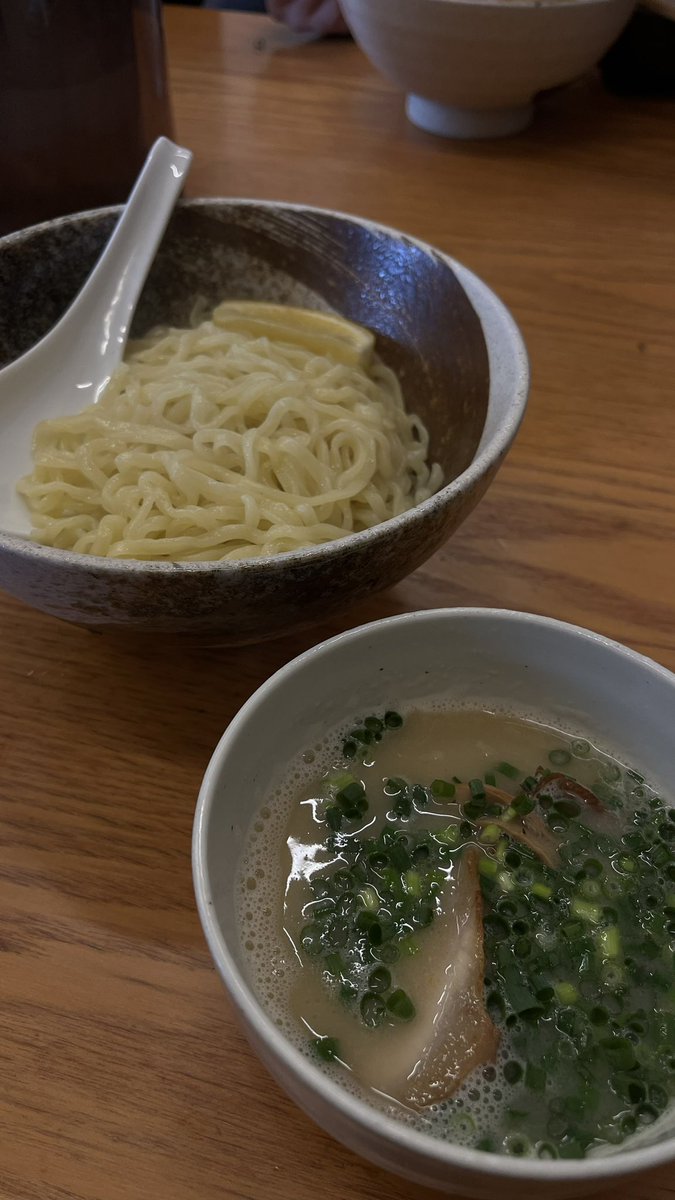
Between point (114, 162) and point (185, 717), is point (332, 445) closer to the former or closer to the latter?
point (185, 717)

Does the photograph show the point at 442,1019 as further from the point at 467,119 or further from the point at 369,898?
the point at 467,119

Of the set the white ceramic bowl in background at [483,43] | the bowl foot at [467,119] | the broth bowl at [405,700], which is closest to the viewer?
the broth bowl at [405,700]

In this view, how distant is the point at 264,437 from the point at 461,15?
46.6 inches

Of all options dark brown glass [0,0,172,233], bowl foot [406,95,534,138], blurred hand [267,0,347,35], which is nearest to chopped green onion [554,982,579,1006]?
dark brown glass [0,0,172,233]

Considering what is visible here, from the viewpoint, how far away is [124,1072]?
27.9 inches

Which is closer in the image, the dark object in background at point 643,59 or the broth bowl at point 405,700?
the broth bowl at point 405,700

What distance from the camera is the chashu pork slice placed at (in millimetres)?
613

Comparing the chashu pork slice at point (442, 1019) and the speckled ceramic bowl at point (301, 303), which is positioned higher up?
the speckled ceramic bowl at point (301, 303)

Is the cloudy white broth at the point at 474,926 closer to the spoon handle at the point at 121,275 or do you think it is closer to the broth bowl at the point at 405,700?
the broth bowl at the point at 405,700

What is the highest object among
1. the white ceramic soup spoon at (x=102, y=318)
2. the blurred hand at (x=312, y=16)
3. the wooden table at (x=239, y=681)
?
the blurred hand at (x=312, y=16)

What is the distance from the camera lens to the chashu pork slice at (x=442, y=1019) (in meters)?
0.61

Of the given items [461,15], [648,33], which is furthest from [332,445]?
[648,33]

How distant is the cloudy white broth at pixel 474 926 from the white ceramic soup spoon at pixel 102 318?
2.16 feet

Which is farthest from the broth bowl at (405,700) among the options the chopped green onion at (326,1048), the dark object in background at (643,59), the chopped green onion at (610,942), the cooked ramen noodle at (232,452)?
the dark object in background at (643,59)
